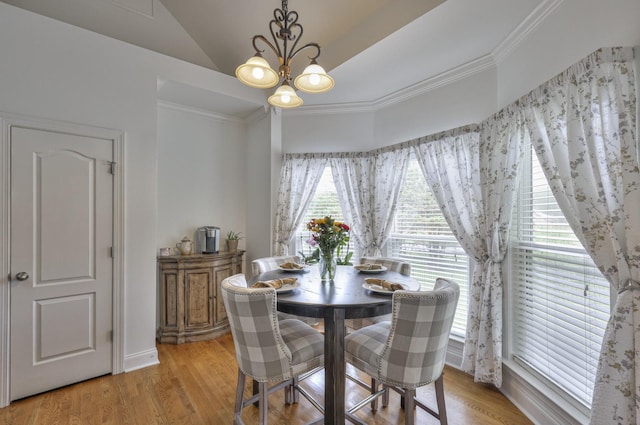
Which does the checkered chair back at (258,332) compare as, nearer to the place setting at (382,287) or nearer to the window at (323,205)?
the place setting at (382,287)

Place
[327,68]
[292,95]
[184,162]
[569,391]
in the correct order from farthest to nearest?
[184,162], [327,68], [292,95], [569,391]

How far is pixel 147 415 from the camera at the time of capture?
6.74 ft

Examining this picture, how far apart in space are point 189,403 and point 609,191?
3030mm

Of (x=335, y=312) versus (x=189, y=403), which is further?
(x=189, y=403)

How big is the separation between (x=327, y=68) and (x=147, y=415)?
334 centimetres

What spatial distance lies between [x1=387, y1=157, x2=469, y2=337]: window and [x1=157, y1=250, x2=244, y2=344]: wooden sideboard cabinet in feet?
7.11

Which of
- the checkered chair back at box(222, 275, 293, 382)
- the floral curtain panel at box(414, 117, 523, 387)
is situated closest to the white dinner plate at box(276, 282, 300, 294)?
the checkered chair back at box(222, 275, 293, 382)

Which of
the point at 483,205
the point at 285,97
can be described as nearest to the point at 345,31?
the point at 285,97

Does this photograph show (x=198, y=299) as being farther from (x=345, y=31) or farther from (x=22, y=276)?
(x=345, y=31)

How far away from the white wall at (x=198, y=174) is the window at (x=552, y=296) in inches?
130

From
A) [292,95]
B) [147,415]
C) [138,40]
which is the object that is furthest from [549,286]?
[138,40]

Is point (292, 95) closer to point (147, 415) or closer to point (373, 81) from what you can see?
point (373, 81)

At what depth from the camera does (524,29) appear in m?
2.09

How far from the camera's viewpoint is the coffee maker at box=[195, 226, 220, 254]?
3582 mm
